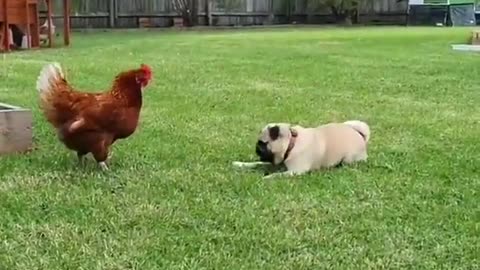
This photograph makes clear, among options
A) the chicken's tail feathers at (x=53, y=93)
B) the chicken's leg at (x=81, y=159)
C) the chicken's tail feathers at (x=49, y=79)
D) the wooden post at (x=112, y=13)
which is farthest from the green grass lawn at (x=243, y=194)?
the wooden post at (x=112, y=13)

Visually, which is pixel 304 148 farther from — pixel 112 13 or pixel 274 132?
pixel 112 13

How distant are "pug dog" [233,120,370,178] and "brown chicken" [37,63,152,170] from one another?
0.63 meters

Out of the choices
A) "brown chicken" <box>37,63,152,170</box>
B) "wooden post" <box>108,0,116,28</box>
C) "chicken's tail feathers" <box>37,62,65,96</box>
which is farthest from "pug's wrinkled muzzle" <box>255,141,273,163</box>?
"wooden post" <box>108,0,116,28</box>

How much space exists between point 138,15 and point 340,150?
18859 millimetres

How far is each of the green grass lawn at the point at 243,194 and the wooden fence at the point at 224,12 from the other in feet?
48.9

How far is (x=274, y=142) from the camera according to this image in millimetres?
4051

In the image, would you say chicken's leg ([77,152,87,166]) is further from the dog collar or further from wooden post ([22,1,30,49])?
wooden post ([22,1,30,49])

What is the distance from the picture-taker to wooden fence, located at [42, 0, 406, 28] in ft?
72.0

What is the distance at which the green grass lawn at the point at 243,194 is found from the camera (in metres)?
2.84

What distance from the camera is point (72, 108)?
3.99 metres

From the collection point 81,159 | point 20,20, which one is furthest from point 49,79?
point 20,20

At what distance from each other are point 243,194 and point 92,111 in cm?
87

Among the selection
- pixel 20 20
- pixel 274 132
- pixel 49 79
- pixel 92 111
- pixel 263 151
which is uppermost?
pixel 20 20

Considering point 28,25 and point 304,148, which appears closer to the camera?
point 304,148
